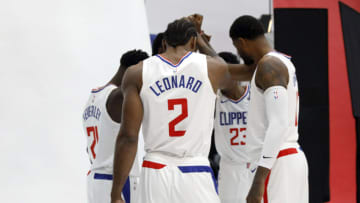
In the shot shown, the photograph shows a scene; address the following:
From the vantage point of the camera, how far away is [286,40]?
5207 mm

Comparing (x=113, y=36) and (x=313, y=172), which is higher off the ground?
(x=113, y=36)

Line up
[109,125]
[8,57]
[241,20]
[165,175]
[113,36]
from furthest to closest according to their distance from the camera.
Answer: [113,36] < [8,57] < [109,125] < [241,20] < [165,175]

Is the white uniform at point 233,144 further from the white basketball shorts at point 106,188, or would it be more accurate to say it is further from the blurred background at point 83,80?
the blurred background at point 83,80

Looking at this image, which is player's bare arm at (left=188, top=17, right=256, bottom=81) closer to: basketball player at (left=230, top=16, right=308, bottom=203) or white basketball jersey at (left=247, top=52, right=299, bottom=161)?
basketball player at (left=230, top=16, right=308, bottom=203)

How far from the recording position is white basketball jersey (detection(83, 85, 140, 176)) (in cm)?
312

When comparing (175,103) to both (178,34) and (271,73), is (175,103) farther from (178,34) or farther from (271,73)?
(271,73)

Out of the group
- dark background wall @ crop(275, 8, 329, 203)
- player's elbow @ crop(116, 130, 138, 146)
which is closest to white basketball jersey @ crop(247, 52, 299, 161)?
player's elbow @ crop(116, 130, 138, 146)

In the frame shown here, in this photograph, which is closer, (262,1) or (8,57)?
(8,57)

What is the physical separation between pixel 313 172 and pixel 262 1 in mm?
1861

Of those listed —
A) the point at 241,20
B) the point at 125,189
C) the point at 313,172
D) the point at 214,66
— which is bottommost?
the point at 313,172

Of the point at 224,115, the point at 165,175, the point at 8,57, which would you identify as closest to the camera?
the point at 165,175

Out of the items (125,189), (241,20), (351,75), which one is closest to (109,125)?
(125,189)

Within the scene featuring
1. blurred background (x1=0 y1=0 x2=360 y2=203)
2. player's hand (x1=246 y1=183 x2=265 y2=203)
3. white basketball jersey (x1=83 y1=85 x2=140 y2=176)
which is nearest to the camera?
player's hand (x1=246 y1=183 x2=265 y2=203)

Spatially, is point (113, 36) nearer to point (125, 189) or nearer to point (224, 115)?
point (224, 115)
